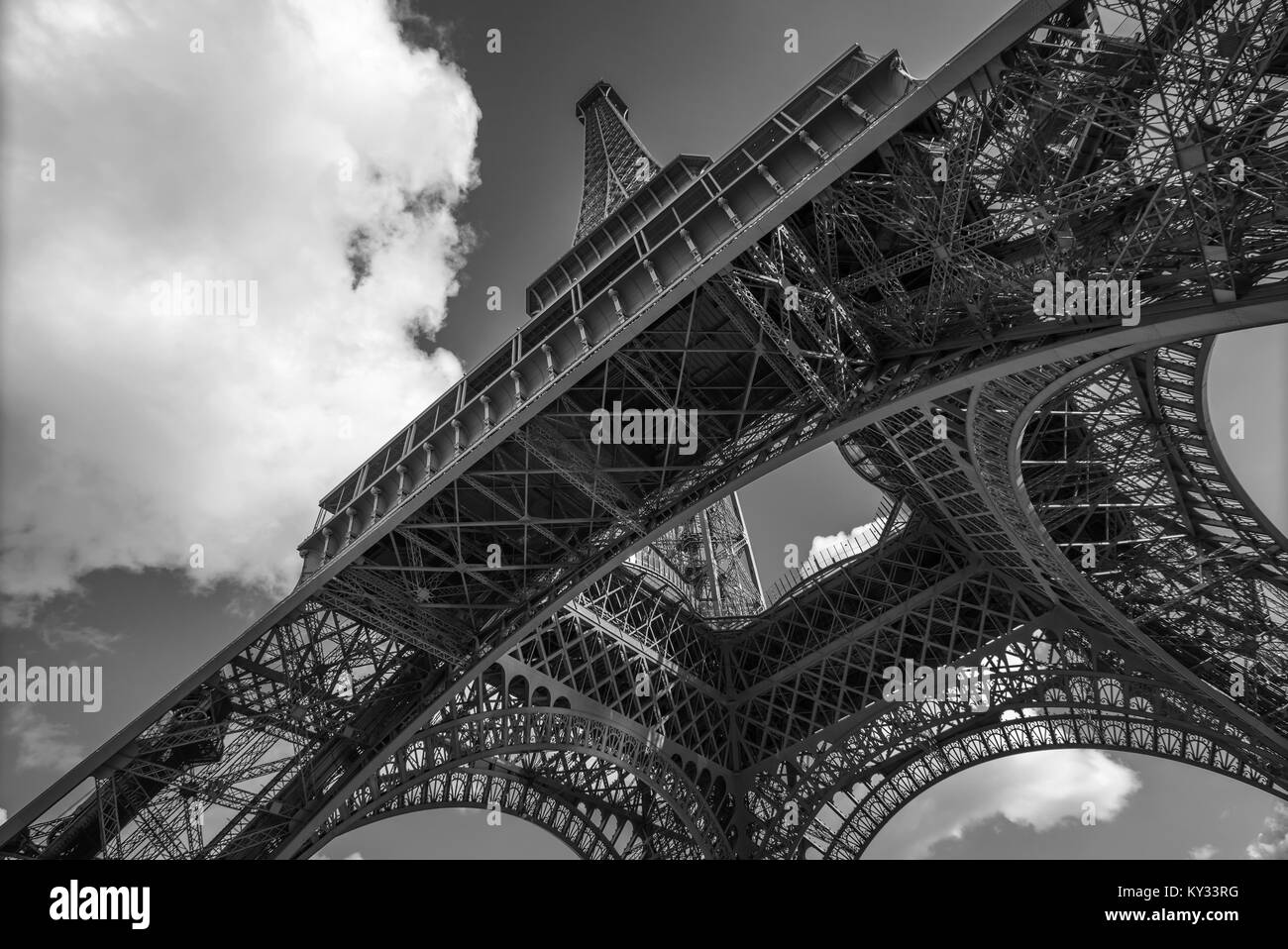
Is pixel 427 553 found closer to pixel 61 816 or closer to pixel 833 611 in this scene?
pixel 61 816

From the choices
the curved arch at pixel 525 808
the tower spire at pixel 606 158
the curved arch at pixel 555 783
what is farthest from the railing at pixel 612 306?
the tower spire at pixel 606 158

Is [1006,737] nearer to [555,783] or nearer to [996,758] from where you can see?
[996,758]

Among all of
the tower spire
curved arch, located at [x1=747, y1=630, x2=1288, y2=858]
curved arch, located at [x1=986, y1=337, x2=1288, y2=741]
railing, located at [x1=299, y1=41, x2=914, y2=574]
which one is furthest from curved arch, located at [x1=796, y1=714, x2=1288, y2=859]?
the tower spire

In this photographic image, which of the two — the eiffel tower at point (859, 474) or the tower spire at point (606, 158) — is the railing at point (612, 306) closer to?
the eiffel tower at point (859, 474)

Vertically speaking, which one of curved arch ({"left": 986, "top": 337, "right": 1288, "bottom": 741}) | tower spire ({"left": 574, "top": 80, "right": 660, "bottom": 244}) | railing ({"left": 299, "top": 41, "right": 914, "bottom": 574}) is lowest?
curved arch ({"left": 986, "top": 337, "right": 1288, "bottom": 741})

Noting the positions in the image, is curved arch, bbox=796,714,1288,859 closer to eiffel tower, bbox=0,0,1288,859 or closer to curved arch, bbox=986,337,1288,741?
eiffel tower, bbox=0,0,1288,859

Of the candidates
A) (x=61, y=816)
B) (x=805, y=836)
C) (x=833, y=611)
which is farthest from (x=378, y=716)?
(x=805, y=836)
